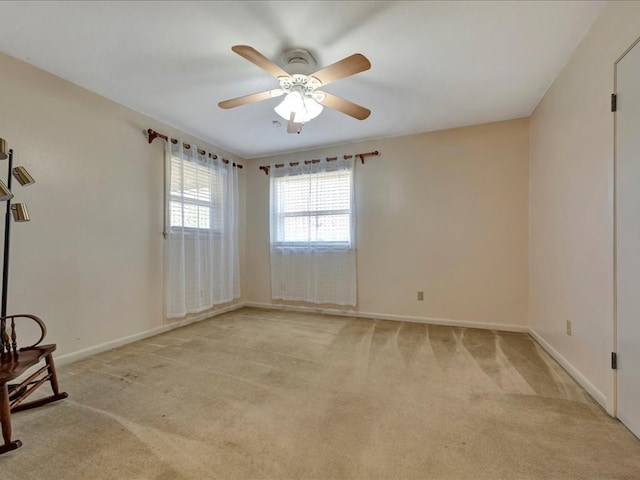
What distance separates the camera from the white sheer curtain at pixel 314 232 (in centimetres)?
398

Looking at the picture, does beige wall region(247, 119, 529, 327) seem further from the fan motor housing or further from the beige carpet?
the fan motor housing

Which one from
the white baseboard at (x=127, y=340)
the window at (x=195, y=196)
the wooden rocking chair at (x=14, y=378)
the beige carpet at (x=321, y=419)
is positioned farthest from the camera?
the window at (x=195, y=196)

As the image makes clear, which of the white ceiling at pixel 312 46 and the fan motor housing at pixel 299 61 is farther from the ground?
the white ceiling at pixel 312 46


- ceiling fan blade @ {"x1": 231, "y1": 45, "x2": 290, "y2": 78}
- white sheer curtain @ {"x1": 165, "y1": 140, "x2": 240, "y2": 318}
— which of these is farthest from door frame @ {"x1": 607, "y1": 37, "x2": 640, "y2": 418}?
white sheer curtain @ {"x1": 165, "y1": 140, "x2": 240, "y2": 318}

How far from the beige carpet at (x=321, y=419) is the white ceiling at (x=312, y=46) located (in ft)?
7.98

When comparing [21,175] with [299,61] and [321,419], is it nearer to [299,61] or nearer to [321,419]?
[299,61]

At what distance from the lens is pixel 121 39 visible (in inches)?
77.3

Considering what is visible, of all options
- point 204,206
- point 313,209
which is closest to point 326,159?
point 313,209

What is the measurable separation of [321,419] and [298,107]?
2120 millimetres

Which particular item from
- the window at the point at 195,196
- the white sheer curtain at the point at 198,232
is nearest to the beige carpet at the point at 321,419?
the white sheer curtain at the point at 198,232

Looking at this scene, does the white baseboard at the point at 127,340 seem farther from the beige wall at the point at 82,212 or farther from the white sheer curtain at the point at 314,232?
the white sheer curtain at the point at 314,232

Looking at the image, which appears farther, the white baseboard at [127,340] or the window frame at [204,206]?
the window frame at [204,206]

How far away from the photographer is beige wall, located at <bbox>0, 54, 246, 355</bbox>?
2.20 metres

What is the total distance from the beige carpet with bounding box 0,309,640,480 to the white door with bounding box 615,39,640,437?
0.23 metres
